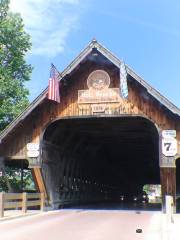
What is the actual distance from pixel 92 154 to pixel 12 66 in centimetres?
1007

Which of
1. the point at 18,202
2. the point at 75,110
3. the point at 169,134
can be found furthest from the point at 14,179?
the point at 169,134

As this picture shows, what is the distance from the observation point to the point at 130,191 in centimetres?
6278

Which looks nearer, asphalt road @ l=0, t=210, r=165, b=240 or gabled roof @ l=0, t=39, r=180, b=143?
asphalt road @ l=0, t=210, r=165, b=240

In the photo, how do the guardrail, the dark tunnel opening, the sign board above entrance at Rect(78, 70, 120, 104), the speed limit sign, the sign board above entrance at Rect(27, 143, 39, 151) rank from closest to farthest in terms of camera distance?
the guardrail → the speed limit sign → the sign board above entrance at Rect(78, 70, 120, 104) → the sign board above entrance at Rect(27, 143, 39, 151) → the dark tunnel opening

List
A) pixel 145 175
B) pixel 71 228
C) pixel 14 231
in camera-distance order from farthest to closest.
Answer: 1. pixel 145 175
2. pixel 71 228
3. pixel 14 231

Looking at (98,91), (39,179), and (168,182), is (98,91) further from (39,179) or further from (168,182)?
(168,182)

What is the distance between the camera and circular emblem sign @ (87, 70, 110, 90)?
2627cm

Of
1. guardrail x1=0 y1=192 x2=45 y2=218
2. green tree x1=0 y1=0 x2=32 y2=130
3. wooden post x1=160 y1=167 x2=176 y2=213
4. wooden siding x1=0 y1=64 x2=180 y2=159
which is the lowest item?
guardrail x1=0 y1=192 x2=45 y2=218

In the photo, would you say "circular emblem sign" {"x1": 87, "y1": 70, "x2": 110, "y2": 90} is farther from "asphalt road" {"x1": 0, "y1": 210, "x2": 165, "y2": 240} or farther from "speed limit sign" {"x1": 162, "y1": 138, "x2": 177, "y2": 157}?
"asphalt road" {"x1": 0, "y1": 210, "x2": 165, "y2": 240}

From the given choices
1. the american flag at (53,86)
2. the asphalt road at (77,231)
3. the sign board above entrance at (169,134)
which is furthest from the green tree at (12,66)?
the asphalt road at (77,231)

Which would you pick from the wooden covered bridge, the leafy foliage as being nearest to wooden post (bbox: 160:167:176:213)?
the wooden covered bridge

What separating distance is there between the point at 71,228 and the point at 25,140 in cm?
1146

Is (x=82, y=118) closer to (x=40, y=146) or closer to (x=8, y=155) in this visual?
(x=40, y=146)

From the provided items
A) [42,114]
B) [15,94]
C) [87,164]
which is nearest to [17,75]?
[15,94]
